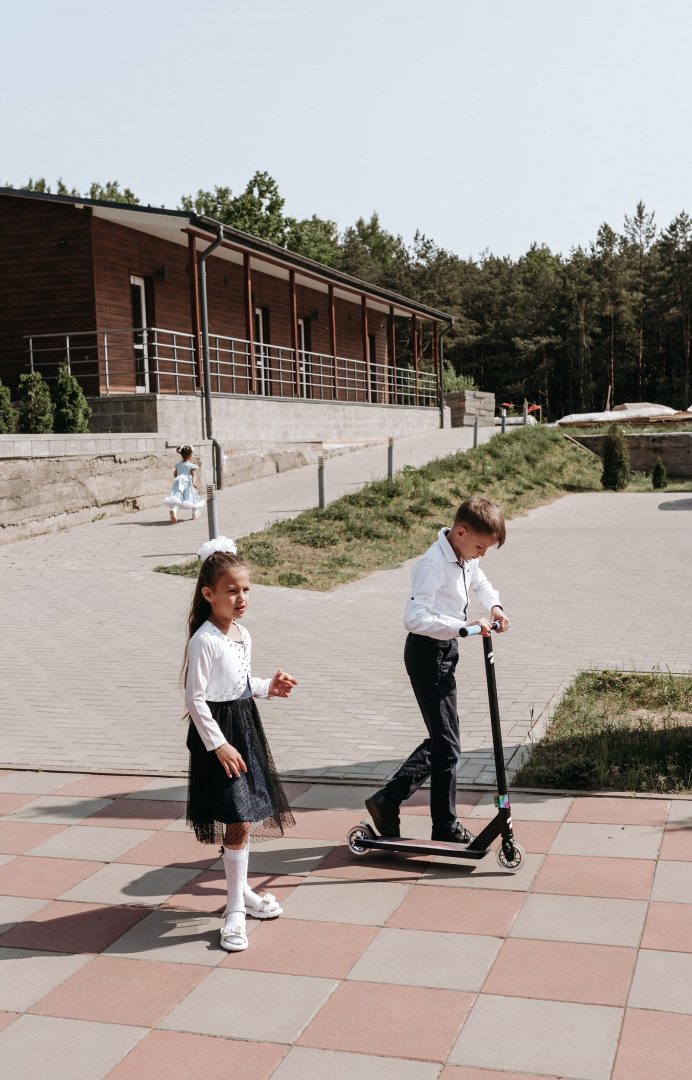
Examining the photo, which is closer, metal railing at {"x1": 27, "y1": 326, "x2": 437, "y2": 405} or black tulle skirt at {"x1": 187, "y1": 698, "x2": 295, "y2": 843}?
black tulle skirt at {"x1": 187, "y1": 698, "x2": 295, "y2": 843}

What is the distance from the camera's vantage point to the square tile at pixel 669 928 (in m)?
3.40

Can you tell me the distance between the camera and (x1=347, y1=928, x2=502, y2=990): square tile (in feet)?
10.7

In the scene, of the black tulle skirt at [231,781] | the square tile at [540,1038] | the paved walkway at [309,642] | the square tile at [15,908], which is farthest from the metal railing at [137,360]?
the square tile at [540,1038]

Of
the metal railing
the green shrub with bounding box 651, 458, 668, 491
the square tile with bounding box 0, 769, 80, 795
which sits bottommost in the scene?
the square tile with bounding box 0, 769, 80, 795

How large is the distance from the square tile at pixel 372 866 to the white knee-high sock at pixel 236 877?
58 cm

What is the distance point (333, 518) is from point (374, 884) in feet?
35.9

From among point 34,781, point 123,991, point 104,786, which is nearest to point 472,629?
point 123,991

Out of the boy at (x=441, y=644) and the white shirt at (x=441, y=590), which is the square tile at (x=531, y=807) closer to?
the boy at (x=441, y=644)

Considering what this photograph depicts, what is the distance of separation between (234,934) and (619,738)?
278cm

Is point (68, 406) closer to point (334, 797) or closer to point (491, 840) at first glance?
point (334, 797)

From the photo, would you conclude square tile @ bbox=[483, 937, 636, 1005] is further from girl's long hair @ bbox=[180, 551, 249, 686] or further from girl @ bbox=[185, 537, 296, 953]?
girl's long hair @ bbox=[180, 551, 249, 686]

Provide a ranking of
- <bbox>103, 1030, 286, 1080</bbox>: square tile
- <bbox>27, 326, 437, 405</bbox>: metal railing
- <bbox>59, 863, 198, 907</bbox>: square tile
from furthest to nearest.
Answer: <bbox>27, 326, 437, 405</bbox>: metal railing, <bbox>59, 863, 198, 907</bbox>: square tile, <bbox>103, 1030, 286, 1080</bbox>: square tile

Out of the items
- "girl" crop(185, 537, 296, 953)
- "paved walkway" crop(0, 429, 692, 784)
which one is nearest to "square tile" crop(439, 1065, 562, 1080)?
"girl" crop(185, 537, 296, 953)

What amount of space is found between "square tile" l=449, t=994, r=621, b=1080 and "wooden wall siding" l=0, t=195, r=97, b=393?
17.8 m
